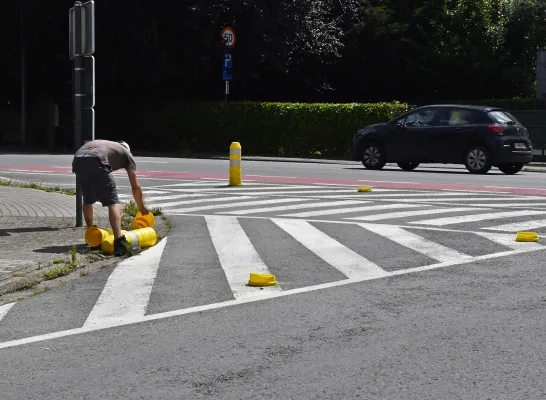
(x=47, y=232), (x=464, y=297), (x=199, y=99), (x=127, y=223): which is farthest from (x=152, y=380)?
(x=199, y=99)

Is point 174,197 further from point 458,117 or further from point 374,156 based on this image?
point 458,117

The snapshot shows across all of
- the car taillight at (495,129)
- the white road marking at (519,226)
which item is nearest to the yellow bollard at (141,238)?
the white road marking at (519,226)

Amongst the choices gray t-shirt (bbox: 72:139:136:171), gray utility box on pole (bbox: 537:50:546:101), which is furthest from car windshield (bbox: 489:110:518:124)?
gray t-shirt (bbox: 72:139:136:171)

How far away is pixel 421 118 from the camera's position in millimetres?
26672

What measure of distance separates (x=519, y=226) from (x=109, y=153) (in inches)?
197

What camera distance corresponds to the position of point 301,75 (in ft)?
138

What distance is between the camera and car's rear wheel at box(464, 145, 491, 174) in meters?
25.4

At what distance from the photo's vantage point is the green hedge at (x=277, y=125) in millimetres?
34562

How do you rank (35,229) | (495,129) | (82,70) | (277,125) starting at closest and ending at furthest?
(35,229)
(82,70)
(495,129)
(277,125)

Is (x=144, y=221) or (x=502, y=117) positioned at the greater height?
(x=502, y=117)

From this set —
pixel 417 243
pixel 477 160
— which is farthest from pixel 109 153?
pixel 477 160

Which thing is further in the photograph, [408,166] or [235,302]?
[408,166]

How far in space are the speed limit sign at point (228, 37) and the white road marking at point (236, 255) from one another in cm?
2312

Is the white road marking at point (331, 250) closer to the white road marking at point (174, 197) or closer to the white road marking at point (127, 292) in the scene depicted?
the white road marking at point (127, 292)
